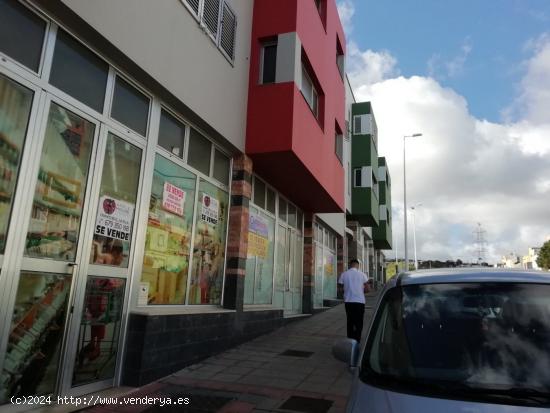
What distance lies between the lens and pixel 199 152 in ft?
28.1

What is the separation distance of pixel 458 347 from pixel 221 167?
7215mm

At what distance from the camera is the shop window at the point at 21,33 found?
15.0 feet

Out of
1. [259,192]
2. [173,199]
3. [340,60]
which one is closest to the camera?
[173,199]

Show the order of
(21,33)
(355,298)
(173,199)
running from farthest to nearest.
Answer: (355,298) < (173,199) < (21,33)

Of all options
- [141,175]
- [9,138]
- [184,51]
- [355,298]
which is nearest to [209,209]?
[141,175]

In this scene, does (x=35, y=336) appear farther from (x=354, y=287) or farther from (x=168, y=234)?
(x=354, y=287)

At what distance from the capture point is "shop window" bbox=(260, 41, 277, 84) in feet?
34.0

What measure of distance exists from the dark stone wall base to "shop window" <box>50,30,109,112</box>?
118 inches

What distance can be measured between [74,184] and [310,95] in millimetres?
8234

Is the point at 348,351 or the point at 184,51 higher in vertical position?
the point at 184,51

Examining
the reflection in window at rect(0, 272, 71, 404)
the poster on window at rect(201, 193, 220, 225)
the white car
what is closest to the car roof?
the white car

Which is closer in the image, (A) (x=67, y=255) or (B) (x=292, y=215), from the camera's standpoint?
(A) (x=67, y=255)

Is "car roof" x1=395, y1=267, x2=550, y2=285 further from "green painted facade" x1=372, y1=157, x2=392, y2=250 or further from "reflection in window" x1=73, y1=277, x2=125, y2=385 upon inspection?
"green painted facade" x1=372, y1=157, x2=392, y2=250

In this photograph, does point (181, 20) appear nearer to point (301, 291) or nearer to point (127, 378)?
point (127, 378)
